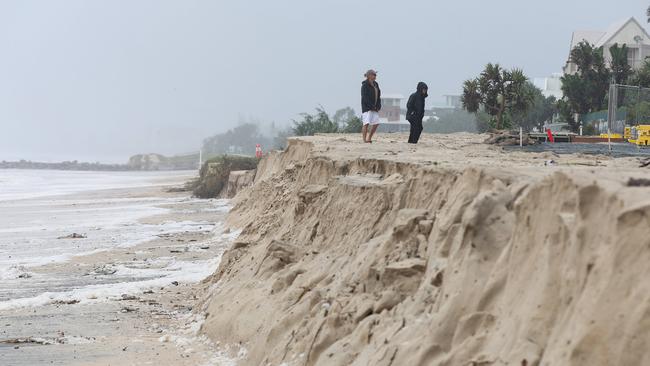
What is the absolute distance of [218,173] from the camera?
43.6 m

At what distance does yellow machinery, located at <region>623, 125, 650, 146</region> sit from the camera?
2238 cm

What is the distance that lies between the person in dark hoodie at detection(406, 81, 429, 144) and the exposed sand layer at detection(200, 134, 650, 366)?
5.90 metres

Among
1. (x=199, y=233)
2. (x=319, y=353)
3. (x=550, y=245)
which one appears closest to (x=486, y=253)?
(x=550, y=245)

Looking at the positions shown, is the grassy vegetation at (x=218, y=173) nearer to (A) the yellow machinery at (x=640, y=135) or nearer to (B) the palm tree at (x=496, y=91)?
(B) the palm tree at (x=496, y=91)

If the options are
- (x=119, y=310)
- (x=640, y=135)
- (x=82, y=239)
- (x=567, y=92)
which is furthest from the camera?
(x=567, y=92)

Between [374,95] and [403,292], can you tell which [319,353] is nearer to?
[403,292]

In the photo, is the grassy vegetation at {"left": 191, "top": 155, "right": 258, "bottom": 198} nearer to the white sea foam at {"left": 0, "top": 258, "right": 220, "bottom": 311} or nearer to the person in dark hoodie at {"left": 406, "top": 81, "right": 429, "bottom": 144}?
the white sea foam at {"left": 0, "top": 258, "right": 220, "bottom": 311}

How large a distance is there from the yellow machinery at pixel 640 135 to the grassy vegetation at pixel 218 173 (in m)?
22.3

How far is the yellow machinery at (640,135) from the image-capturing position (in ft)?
73.4

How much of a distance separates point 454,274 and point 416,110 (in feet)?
37.9

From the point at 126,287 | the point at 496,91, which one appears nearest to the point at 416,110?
the point at 126,287

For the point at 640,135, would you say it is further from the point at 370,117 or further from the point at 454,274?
the point at 454,274

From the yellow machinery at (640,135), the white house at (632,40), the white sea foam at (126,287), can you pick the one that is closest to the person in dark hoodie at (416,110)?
the white sea foam at (126,287)

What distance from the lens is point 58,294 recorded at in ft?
49.4
